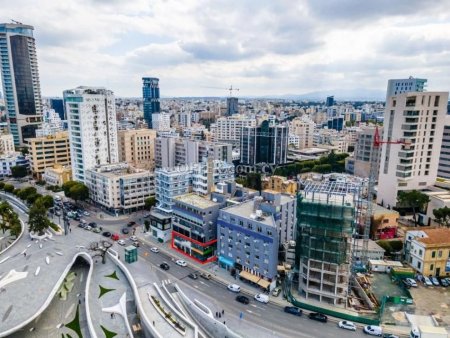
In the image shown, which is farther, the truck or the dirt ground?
the dirt ground

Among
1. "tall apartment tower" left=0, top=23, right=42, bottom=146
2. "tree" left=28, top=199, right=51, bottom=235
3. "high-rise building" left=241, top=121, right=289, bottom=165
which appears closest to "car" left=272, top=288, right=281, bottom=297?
"tree" left=28, top=199, right=51, bottom=235

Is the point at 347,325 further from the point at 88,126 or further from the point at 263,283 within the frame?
the point at 88,126

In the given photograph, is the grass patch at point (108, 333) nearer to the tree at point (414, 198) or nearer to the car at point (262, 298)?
the car at point (262, 298)

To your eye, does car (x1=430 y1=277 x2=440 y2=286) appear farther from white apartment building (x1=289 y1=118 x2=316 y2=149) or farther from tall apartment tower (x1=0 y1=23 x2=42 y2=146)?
tall apartment tower (x1=0 y1=23 x2=42 y2=146)

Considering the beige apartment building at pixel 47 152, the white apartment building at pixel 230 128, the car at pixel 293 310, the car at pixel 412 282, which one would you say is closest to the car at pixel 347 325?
the car at pixel 293 310

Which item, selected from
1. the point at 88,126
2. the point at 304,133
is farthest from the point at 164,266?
the point at 304,133

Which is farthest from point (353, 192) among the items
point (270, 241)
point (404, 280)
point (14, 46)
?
point (14, 46)
